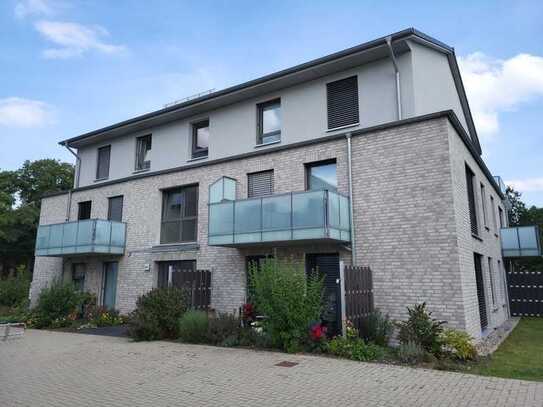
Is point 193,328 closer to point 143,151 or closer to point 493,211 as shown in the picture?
point 143,151

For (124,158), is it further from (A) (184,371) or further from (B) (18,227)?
(B) (18,227)

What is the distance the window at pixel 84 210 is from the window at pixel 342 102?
12.3m

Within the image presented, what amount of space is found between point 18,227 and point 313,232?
32.2 m

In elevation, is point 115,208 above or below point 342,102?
below

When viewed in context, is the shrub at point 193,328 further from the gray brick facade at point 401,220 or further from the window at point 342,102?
the window at point 342,102

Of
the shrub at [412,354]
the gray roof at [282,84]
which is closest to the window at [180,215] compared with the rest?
the gray roof at [282,84]

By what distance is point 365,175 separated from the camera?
36.7 ft

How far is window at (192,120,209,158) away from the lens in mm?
16828

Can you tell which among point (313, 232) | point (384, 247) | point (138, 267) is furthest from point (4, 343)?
point (384, 247)

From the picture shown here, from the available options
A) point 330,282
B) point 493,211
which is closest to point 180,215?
point 330,282

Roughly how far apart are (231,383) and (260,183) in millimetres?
7828

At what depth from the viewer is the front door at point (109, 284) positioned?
1683 cm

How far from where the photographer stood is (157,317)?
445 inches

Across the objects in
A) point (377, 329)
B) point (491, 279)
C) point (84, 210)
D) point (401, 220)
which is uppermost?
point (84, 210)
